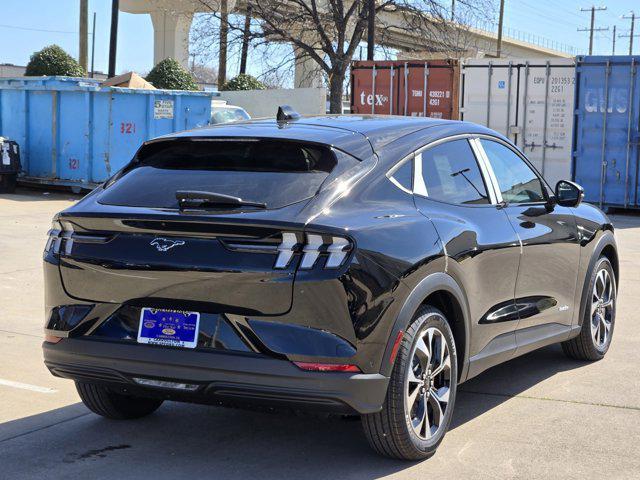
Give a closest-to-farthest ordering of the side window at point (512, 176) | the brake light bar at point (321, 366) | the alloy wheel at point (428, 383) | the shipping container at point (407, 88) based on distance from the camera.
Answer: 1. the brake light bar at point (321, 366)
2. the alloy wheel at point (428, 383)
3. the side window at point (512, 176)
4. the shipping container at point (407, 88)

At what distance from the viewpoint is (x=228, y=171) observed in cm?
461

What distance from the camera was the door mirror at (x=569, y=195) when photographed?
20.5 feet

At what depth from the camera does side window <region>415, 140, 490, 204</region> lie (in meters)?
5.07

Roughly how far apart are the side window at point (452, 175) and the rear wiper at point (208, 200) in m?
1.02

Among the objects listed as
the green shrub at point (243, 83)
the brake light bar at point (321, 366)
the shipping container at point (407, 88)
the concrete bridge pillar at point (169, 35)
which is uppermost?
the concrete bridge pillar at point (169, 35)

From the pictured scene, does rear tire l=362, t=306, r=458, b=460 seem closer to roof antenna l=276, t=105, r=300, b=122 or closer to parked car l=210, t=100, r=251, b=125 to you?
roof antenna l=276, t=105, r=300, b=122

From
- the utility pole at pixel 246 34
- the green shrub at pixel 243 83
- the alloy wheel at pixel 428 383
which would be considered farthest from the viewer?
the green shrub at pixel 243 83

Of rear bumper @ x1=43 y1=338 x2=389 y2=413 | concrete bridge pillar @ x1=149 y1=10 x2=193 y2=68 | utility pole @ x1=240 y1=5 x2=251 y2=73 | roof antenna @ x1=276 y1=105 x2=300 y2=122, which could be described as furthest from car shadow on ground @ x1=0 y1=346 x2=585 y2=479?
concrete bridge pillar @ x1=149 y1=10 x2=193 y2=68

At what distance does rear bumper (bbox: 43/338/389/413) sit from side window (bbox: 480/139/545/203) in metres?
2.01

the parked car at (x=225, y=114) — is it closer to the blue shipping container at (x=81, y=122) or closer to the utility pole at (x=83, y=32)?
the blue shipping container at (x=81, y=122)

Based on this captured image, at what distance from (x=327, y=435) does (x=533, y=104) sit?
16353mm

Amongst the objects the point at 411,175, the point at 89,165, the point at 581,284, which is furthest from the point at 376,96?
the point at 411,175

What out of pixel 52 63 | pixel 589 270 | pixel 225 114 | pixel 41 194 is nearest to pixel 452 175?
pixel 589 270

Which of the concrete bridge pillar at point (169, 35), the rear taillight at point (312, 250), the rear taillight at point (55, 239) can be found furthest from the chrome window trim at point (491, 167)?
the concrete bridge pillar at point (169, 35)
